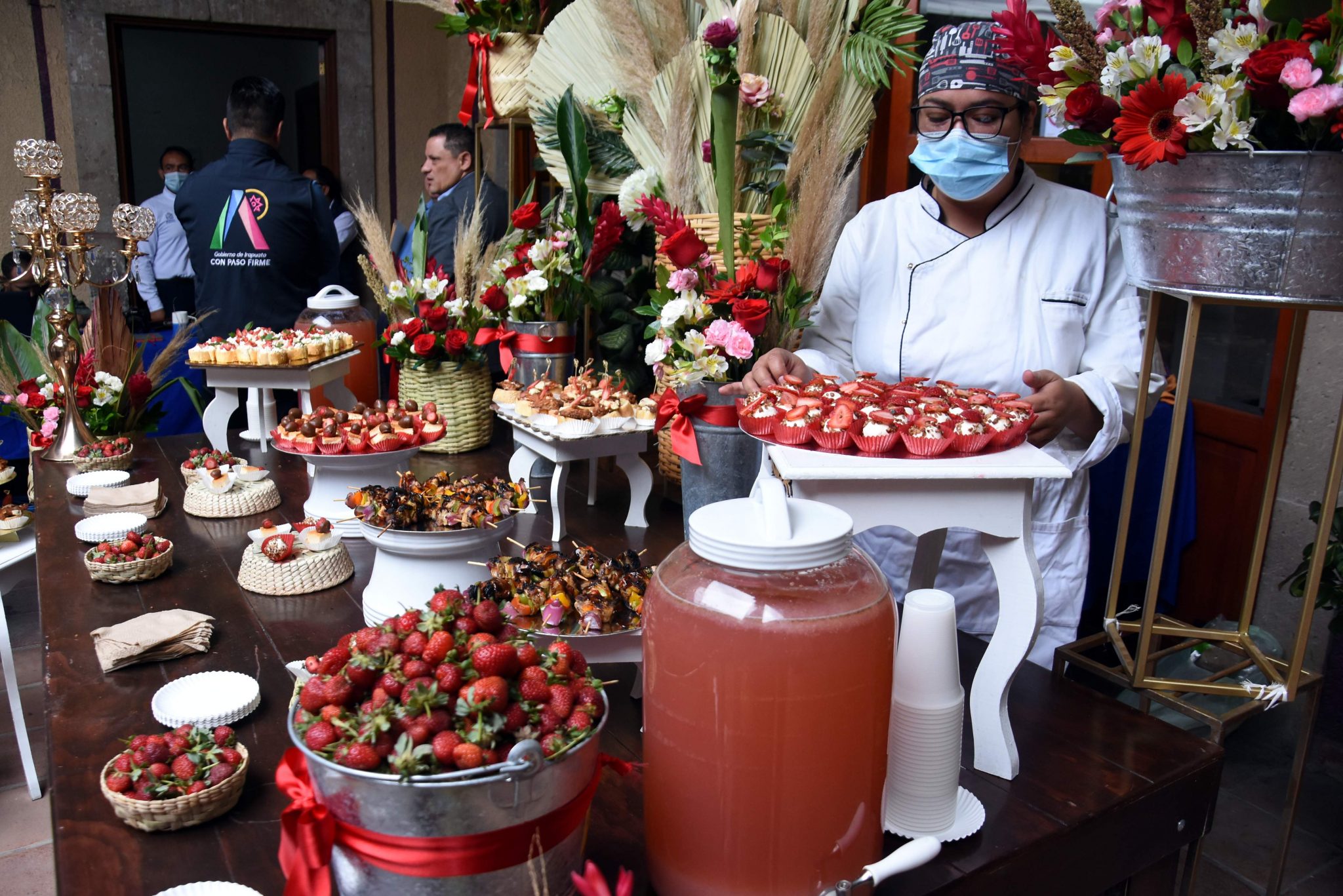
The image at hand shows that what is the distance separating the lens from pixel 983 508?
1129 mm

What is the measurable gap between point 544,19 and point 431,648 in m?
2.58

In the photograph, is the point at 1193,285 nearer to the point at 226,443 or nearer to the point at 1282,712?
the point at 1282,712

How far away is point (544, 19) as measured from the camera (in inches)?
117

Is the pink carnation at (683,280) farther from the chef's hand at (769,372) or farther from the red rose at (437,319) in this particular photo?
the red rose at (437,319)

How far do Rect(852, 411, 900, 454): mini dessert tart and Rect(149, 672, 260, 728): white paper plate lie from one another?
33.1 inches

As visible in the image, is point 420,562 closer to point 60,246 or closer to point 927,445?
point 927,445

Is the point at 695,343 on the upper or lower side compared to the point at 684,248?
lower

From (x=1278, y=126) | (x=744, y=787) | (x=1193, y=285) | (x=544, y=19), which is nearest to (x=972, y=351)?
(x=1193, y=285)

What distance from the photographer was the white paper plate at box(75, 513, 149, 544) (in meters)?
1.94

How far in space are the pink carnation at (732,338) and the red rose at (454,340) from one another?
3.39ft

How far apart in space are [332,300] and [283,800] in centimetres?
223

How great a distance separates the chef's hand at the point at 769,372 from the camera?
1540 millimetres

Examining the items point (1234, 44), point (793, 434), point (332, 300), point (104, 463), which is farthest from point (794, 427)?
point (332, 300)

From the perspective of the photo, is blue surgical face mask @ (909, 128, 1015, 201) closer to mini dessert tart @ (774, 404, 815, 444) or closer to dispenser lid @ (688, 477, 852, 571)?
mini dessert tart @ (774, 404, 815, 444)
